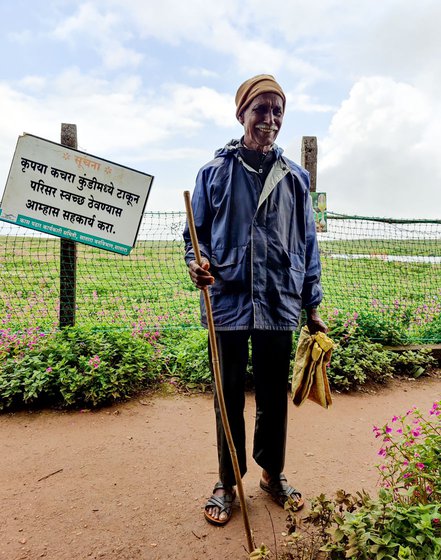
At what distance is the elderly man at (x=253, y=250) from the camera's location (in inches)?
83.7

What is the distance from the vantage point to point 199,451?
298 cm

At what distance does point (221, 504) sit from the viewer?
230 cm

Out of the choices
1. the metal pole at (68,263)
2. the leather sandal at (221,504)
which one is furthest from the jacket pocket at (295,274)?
the metal pole at (68,263)

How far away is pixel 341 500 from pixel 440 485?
39 cm

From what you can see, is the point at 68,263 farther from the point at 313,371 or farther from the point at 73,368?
the point at 313,371

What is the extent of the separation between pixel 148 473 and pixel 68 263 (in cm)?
221

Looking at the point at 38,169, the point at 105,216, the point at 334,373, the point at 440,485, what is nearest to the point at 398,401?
the point at 334,373

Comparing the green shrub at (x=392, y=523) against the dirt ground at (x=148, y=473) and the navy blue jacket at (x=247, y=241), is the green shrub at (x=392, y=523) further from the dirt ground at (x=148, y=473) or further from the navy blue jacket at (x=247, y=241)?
the navy blue jacket at (x=247, y=241)

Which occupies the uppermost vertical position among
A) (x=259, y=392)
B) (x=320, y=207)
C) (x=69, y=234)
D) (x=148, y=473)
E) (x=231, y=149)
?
(x=320, y=207)

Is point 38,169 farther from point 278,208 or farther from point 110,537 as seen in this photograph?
point 110,537

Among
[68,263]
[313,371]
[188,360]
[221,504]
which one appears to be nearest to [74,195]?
[68,263]

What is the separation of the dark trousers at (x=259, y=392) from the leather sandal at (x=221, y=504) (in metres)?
0.05

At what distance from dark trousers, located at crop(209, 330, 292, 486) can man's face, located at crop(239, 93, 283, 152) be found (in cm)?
98

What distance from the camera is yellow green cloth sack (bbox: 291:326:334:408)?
2.16 meters
